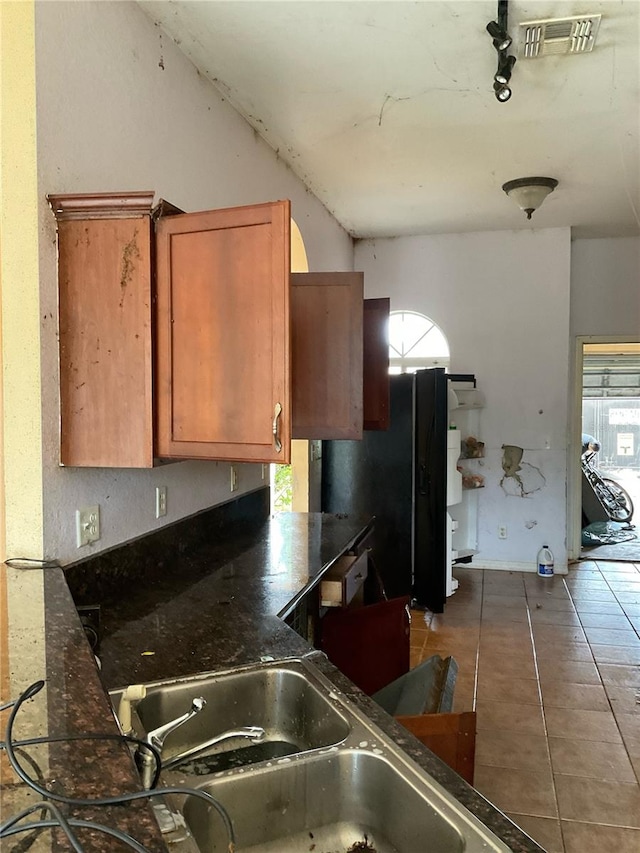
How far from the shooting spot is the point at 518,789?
238 cm

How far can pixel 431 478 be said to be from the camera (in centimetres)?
441

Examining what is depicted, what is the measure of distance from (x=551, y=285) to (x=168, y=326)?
14.0 feet

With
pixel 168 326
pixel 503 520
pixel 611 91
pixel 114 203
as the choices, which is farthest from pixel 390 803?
pixel 503 520

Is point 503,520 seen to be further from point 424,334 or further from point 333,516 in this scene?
point 333,516

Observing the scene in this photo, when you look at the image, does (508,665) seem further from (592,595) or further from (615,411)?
(615,411)

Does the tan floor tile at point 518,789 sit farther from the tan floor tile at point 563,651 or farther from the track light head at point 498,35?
the track light head at point 498,35

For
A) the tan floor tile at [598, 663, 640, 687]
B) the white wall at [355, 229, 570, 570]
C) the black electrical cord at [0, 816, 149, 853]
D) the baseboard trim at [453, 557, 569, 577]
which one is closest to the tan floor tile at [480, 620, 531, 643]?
the tan floor tile at [598, 663, 640, 687]

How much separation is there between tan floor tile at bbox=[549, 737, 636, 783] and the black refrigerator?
66.9 inches

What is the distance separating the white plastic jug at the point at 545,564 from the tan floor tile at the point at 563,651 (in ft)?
4.84

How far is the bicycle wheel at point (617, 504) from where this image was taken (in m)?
7.66

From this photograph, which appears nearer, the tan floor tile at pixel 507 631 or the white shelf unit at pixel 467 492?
the tan floor tile at pixel 507 631

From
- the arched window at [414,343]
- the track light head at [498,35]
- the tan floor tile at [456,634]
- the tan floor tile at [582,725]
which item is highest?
the track light head at [498,35]

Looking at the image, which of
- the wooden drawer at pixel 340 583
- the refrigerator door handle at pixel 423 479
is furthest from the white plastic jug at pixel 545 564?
the wooden drawer at pixel 340 583

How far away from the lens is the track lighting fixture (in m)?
2.20
